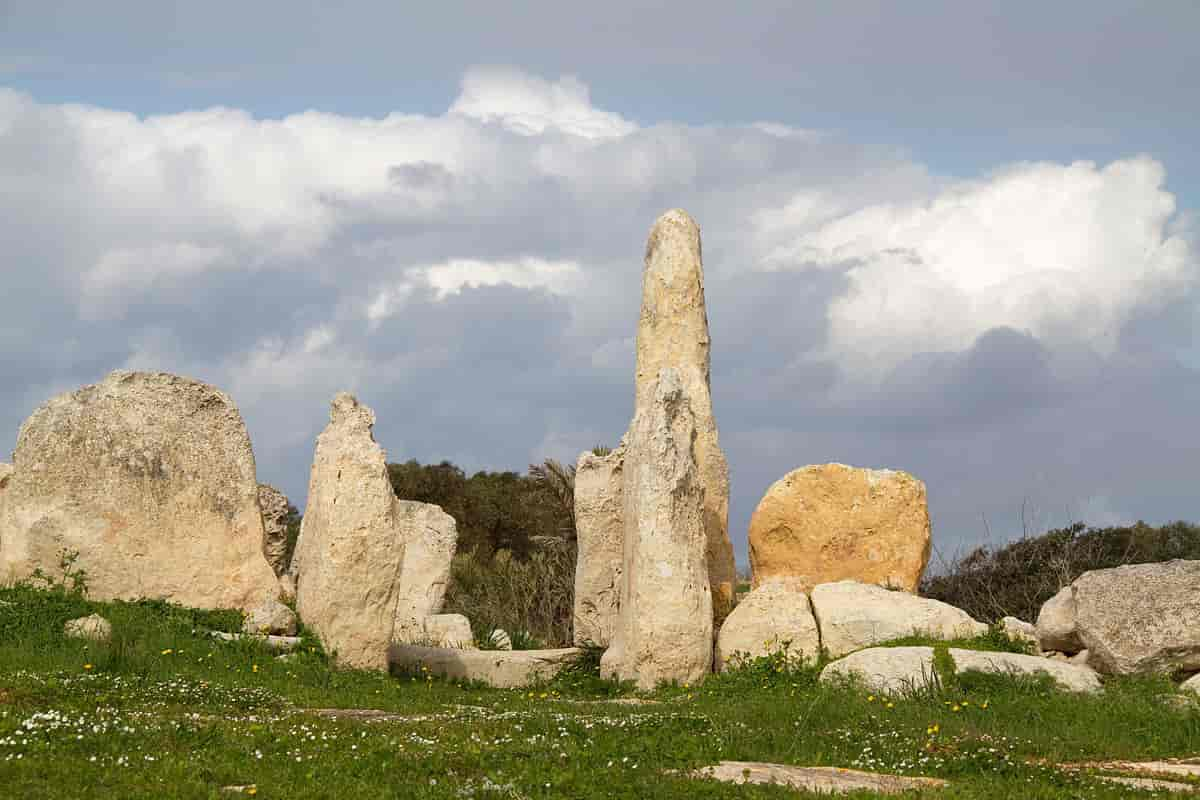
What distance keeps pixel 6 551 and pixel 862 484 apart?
558 inches

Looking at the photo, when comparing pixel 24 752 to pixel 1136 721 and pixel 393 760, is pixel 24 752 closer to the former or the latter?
pixel 393 760

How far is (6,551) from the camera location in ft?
70.3

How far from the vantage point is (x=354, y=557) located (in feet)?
63.1

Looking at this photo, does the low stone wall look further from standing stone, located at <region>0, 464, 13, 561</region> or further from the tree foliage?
the tree foliage

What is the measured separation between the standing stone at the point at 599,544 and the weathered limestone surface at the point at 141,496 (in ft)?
17.2

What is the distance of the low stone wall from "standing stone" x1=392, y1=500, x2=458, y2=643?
13.1 ft

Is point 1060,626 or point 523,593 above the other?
point 523,593

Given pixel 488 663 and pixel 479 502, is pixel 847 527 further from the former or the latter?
pixel 479 502

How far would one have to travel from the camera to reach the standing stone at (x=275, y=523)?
25.9 metres

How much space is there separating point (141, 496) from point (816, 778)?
14.0 meters

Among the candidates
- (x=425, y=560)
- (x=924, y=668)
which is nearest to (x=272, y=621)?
(x=425, y=560)

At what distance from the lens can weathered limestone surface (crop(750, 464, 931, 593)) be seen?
23328 mm

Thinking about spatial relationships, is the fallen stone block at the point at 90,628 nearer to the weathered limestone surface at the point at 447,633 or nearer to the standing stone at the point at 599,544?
the weathered limestone surface at the point at 447,633

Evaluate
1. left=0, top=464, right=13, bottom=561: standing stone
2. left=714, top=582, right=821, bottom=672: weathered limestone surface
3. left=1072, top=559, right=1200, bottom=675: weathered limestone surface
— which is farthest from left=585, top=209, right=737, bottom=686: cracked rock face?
left=0, top=464, right=13, bottom=561: standing stone
